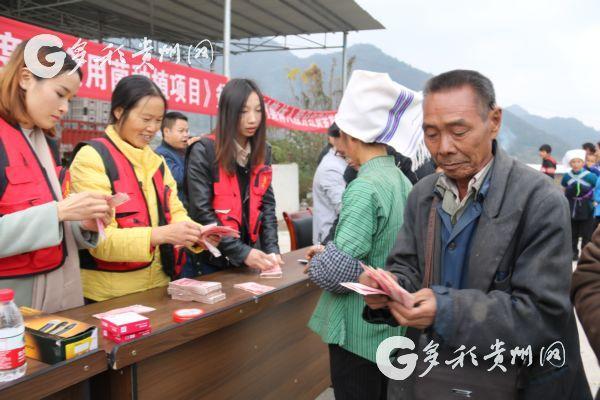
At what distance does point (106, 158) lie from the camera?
6.43ft

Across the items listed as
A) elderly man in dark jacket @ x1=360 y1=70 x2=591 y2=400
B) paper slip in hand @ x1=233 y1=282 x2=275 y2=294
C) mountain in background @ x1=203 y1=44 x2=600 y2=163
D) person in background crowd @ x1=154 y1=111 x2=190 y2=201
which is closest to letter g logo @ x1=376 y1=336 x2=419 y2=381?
elderly man in dark jacket @ x1=360 y1=70 x2=591 y2=400

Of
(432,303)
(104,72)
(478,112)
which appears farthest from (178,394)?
(104,72)

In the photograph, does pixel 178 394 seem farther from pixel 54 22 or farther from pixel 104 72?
pixel 54 22

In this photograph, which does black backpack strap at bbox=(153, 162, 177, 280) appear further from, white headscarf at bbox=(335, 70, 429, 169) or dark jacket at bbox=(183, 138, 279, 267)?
white headscarf at bbox=(335, 70, 429, 169)

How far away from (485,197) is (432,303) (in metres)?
0.33

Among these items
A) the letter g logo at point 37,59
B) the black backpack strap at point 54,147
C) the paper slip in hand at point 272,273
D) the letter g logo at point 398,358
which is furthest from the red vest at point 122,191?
the letter g logo at point 398,358

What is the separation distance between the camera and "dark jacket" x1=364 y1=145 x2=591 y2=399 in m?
1.13

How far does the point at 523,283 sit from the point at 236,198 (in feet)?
5.27

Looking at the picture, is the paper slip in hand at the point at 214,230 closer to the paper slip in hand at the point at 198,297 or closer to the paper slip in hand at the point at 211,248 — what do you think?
the paper slip in hand at the point at 211,248

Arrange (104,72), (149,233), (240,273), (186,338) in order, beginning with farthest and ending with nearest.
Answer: (104,72), (240,273), (149,233), (186,338)

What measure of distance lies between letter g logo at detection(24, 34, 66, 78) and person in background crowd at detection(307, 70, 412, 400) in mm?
1081

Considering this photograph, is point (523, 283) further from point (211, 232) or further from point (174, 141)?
point (174, 141)

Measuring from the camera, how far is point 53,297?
1.71 m

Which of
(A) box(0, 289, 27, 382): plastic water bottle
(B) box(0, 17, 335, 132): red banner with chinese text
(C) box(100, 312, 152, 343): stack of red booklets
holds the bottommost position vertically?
(C) box(100, 312, 152, 343): stack of red booklets
